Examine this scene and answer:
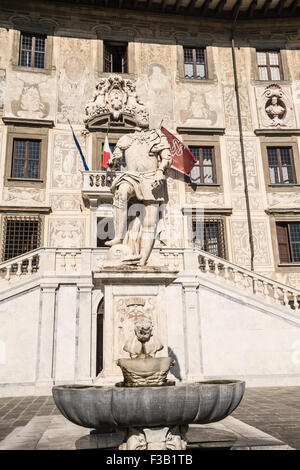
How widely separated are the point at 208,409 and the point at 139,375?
85cm

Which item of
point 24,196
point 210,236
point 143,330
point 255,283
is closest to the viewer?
point 143,330

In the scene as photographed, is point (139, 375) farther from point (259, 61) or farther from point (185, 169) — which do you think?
point (259, 61)

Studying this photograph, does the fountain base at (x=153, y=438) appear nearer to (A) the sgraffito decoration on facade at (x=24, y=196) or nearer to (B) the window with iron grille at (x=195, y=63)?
(A) the sgraffito decoration on facade at (x=24, y=196)

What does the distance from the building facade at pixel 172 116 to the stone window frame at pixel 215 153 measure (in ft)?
0.16

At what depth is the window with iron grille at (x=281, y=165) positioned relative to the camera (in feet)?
60.5

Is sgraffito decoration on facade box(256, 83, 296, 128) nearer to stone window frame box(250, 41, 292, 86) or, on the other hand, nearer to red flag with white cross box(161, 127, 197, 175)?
stone window frame box(250, 41, 292, 86)

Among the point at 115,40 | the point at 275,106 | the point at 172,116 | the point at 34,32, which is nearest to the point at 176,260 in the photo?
the point at 172,116

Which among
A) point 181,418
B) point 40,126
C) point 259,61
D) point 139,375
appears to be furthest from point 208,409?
point 259,61

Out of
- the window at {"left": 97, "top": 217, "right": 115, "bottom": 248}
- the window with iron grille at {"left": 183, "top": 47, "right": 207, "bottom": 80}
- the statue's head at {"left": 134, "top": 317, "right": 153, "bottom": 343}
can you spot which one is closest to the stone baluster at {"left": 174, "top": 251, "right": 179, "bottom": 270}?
the window at {"left": 97, "top": 217, "right": 115, "bottom": 248}

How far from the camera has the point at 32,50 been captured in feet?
60.6

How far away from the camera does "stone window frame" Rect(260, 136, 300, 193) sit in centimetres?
1797

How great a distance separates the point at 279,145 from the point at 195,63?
5.96 m

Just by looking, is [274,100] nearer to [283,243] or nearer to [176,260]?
[283,243]

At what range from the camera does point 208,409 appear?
3.71 metres
